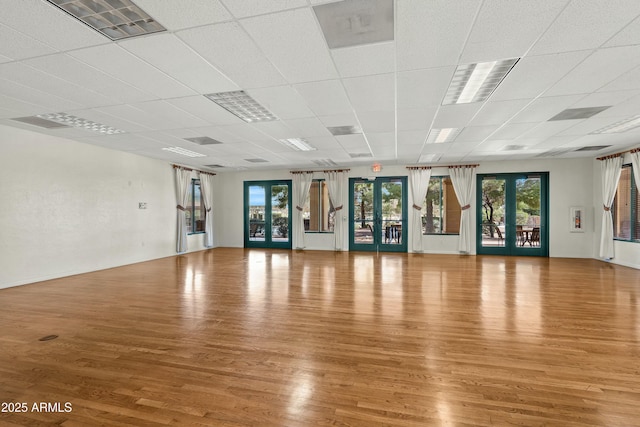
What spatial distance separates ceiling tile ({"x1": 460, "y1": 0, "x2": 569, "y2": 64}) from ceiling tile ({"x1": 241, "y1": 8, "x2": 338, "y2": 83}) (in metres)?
1.28

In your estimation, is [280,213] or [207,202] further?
[280,213]

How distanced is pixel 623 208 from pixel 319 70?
872 centimetres

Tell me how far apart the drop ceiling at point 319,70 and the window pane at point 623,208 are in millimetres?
2270

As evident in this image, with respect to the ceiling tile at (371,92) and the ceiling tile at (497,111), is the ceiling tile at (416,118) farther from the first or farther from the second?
the ceiling tile at (497,111)

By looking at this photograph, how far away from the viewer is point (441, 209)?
928 cm

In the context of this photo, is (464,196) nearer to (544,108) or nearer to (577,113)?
(577,113)

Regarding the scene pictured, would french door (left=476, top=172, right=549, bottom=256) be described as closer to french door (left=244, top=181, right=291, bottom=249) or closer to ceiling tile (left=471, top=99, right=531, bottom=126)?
ceiling tile (left=471, top=99, right=531, bottom=126)

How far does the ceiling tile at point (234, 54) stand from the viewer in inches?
96.9

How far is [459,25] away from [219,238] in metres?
10.4

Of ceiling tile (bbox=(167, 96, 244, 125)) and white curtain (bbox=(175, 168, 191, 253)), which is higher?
ceiling tile (bbox=(167, 96, 244, 125))

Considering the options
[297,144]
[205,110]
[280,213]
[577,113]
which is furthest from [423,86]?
[280,213]

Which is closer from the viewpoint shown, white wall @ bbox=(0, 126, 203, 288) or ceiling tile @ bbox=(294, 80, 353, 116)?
ceiling tile @ bbox=(294, 80, 353, 116)

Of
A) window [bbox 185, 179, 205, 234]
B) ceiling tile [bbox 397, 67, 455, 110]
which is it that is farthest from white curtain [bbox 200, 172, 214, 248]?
ceiling tile [bbox 397, 67, 455, 110]

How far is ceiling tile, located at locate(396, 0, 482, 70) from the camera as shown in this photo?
2.17 meters
